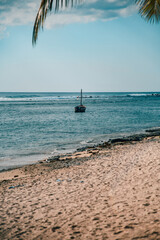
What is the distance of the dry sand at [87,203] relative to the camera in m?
4.58

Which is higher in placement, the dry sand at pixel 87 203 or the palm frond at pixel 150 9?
the palm frond at pixel 150 9

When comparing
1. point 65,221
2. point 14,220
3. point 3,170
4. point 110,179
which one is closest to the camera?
point 65,221

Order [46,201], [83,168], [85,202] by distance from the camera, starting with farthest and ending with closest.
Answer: [83,168]
[46,201]
[85,202]

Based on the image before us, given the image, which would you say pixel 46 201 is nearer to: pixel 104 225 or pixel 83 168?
pixel 104 225

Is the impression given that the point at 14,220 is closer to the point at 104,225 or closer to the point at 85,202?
the point at 85,202

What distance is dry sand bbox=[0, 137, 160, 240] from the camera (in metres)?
4.58

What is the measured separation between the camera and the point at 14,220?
5.57 metres

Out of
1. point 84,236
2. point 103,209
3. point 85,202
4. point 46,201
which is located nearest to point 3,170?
point 46,201

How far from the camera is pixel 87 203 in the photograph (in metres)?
6.10

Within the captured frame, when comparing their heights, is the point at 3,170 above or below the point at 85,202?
below

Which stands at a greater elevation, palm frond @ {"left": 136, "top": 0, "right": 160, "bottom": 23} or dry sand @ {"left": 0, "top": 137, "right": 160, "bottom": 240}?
palm frond @ {"left": 136, "top": 0, "right": 160, "bottom": 23}

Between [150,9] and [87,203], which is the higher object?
[150,9]

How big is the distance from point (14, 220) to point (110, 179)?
3554mm

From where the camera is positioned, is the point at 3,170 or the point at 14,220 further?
the point at 3,170
